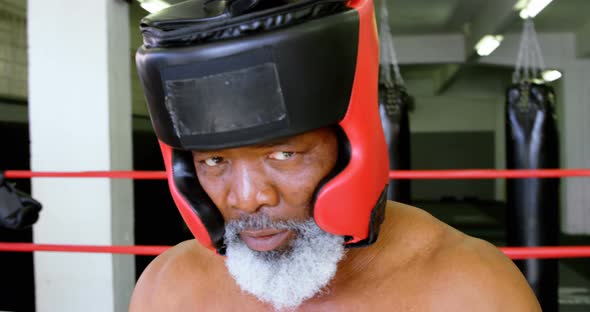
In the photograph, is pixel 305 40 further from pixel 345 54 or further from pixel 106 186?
pixel 106 186

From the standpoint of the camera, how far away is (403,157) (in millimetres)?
3488

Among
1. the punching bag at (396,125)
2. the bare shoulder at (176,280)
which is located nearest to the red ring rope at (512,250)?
the bare shoulder at (176,280)

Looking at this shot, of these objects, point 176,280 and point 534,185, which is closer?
point 176,280

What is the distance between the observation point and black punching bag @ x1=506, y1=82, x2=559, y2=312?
298 centimetres

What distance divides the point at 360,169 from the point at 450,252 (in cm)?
23

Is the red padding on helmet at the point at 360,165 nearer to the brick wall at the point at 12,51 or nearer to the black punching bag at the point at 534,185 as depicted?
the black punching bag at the point at 534,185

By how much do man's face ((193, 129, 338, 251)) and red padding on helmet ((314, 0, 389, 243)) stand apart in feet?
0.12

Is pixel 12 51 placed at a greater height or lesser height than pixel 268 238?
greater

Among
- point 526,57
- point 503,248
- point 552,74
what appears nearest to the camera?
point 503,248

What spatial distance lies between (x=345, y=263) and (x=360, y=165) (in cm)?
20

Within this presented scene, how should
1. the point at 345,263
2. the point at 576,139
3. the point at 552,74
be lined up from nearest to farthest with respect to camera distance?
the point at 345,263
the point at 576,139
the point at 552,74

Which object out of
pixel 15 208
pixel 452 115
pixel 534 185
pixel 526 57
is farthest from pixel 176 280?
pixel 452 115

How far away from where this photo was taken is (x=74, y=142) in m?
2.81

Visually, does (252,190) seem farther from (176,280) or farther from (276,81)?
(176,280)
